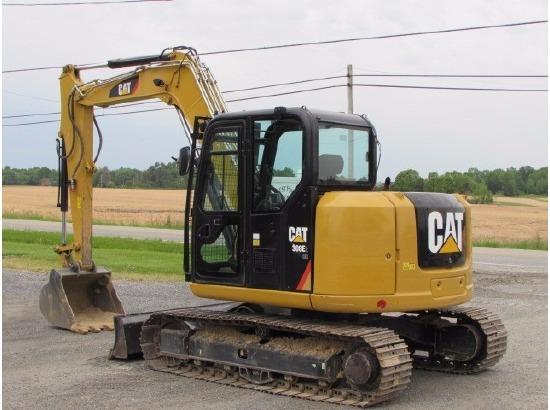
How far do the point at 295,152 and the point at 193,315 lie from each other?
7.63 ft

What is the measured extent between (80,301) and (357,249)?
224 inches

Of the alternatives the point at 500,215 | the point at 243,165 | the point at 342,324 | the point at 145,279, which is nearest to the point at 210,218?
the point at 243,165

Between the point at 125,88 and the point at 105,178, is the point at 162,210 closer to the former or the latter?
the point at 105,178

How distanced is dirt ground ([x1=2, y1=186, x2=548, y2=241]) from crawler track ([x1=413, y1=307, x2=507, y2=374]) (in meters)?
27.6

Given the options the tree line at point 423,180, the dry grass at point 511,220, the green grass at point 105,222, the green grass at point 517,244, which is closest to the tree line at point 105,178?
the tree line at point 423,180

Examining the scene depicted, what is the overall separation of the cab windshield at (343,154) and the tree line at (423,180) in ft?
1.39

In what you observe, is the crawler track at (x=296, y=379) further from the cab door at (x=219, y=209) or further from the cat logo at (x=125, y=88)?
the cat logo at (x=125, y=88)

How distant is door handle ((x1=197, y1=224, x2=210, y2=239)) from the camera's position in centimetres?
898

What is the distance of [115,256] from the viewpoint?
23.1 meters

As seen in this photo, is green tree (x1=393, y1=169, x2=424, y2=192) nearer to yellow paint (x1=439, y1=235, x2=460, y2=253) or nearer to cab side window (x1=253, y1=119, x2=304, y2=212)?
yellow paint (x1=439, y1=235, x2=460, y2=253)

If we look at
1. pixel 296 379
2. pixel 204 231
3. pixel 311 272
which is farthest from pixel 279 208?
pixel 296 379

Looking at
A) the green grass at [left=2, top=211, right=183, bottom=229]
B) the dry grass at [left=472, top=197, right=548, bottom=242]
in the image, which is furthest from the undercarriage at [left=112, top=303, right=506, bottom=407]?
the green grass at [left=2, top=211, right=183, bottom=229]

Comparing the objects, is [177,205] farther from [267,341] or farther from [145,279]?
[267,341]

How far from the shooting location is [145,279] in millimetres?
17891
